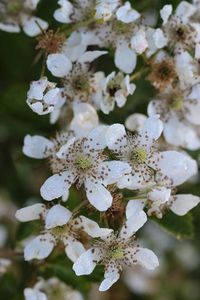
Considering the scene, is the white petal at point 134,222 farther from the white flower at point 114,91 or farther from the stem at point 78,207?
the white flower at point 114,91

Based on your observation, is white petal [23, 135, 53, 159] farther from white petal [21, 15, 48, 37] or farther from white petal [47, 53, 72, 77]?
white petal [21, 15, 48, 37]

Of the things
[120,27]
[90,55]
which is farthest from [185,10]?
[90,55]

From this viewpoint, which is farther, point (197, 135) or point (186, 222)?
point (197, 135)

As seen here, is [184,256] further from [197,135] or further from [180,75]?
[180,75]

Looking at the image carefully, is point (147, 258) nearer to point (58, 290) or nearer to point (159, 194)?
point (159, 194)

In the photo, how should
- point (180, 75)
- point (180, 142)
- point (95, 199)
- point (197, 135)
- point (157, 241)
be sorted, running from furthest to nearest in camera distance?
point (157, 241) → point (197, 135) → point (180, 142) → point (180, 75) → point (95, 199)

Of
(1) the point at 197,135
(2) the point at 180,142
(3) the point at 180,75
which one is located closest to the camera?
(3) the point at 180,75

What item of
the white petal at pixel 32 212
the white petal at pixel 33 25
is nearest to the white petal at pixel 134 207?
the white petal at pixel 32 212

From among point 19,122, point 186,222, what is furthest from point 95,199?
point 19,122
